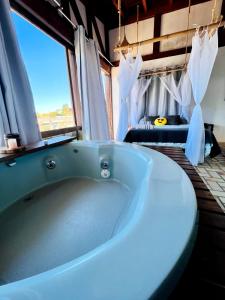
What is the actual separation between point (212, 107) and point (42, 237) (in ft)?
15.6

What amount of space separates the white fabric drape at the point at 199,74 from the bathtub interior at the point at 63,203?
167 cm

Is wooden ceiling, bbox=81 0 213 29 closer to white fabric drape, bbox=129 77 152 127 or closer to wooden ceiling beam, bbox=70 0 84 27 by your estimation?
wooden ceiling beam, bbox=70 0 84 27

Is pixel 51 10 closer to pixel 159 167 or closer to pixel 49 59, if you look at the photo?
pixel 49 59

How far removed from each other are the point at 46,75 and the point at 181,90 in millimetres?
3391

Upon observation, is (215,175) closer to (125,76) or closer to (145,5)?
(125,76)

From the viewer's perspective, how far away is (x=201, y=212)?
0.73m

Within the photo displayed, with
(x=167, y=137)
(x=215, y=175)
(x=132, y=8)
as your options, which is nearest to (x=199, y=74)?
(x=167, y=137)

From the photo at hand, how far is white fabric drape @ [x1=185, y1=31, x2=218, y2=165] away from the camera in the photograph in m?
2.06

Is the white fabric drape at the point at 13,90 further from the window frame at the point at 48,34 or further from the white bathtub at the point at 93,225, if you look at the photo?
the window frame at the point at 48,34

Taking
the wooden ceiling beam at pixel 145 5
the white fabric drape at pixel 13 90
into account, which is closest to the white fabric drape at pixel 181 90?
the wooden ceiling beam at pixel 145 5

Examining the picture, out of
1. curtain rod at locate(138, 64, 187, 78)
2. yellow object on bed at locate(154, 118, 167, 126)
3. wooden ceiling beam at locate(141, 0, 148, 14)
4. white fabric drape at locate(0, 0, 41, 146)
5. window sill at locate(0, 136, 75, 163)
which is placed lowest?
window sill at locate(0, 136, 75, 163)

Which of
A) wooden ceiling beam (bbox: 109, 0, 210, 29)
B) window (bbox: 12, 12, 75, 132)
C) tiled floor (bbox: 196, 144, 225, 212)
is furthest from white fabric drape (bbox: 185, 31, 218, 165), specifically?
window (bbox: 12, 12, 75, 132)

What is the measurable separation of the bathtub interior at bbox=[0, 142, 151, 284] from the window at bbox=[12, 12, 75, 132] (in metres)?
0.81

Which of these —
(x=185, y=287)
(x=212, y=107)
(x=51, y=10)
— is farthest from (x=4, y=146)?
(x=212, y=107)
